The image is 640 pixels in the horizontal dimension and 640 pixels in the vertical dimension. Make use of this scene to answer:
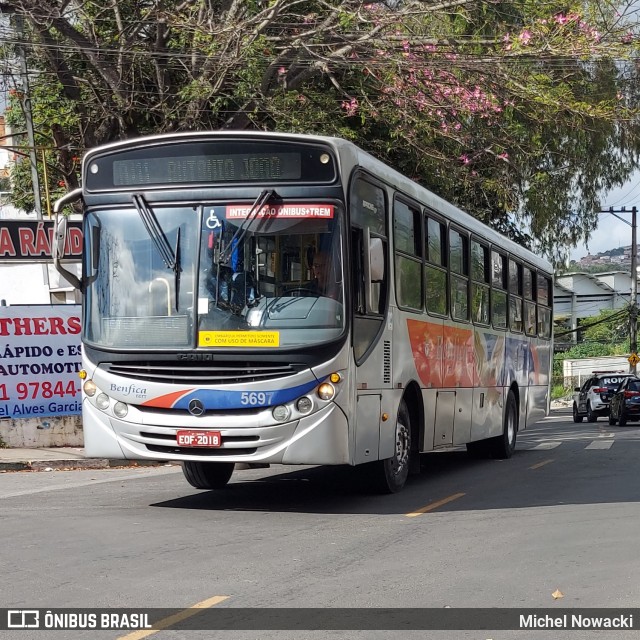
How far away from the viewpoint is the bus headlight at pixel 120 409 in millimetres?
10266

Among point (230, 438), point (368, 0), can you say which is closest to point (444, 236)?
point (230, 438)

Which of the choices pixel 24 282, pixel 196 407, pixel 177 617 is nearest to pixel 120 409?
pixel 196 407

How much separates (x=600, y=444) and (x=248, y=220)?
14.1 m

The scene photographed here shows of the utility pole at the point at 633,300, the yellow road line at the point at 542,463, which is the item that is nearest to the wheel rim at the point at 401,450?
the yellow road line at the point at 542,463

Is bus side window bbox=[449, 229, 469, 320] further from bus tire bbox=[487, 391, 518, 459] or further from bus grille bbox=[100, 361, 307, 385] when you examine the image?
bus grille bbox=[100, 361, 307, 385]

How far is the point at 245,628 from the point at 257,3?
15.2 metres

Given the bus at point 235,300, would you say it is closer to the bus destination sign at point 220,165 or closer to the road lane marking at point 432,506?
the bus destination sign at point 220,165

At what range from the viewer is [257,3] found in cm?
1934

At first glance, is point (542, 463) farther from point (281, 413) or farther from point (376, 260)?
point (281, 413)

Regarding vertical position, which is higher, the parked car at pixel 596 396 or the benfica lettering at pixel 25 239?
the benfica lettering at pixel 25 239

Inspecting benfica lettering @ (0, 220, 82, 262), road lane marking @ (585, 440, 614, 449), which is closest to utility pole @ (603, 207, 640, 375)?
road lane marking @ (585, 440, 614, 449)

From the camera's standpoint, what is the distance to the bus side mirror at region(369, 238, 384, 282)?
10539 mm

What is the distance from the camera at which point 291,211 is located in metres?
10.1

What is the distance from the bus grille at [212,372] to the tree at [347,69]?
8623 mm
